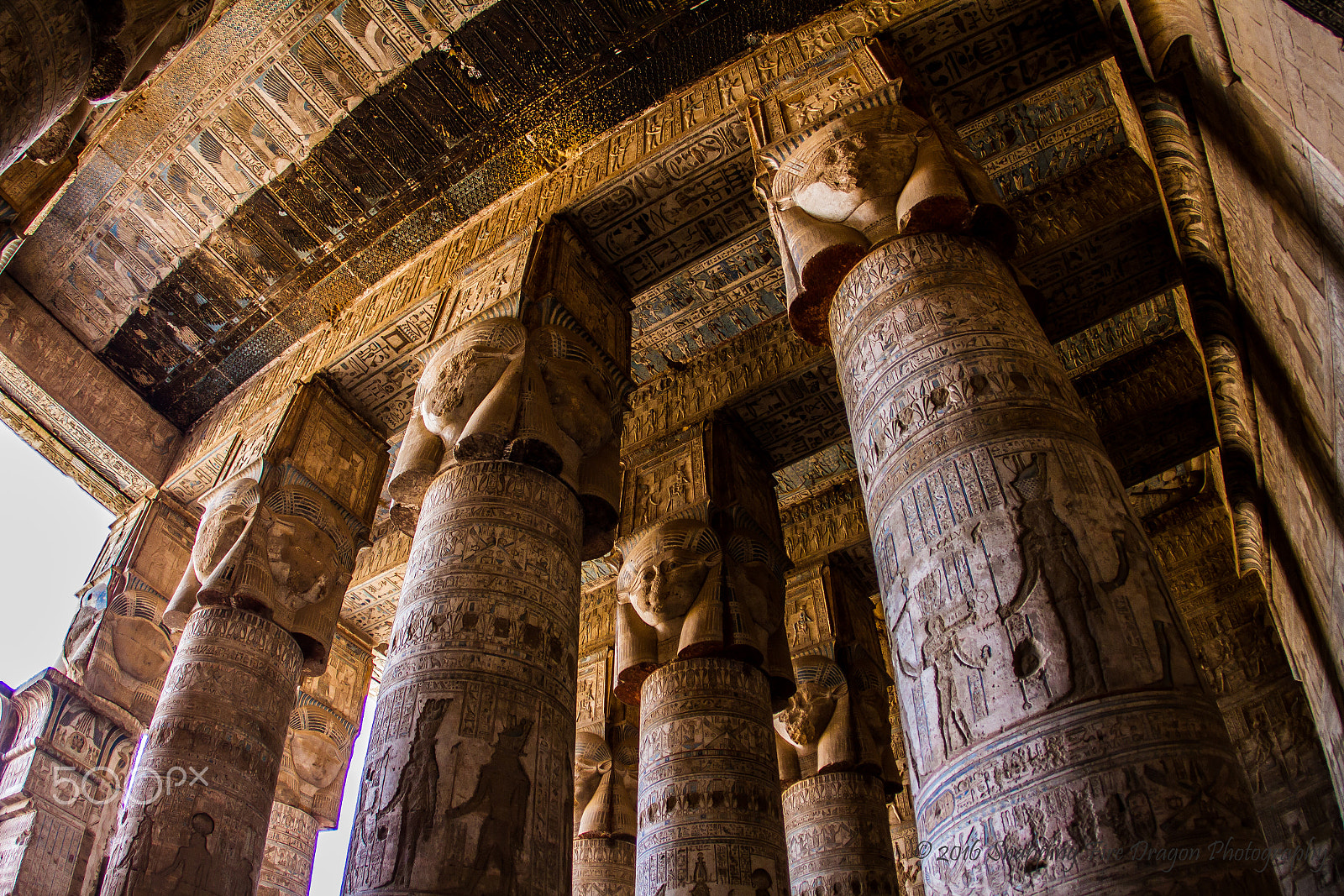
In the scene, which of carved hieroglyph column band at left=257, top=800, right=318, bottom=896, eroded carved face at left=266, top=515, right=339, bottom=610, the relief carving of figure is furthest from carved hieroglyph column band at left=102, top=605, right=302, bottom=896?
carved hieroglyph column band at left=257, top=800, right=318, bottom=896

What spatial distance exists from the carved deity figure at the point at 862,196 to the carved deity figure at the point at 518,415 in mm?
1441

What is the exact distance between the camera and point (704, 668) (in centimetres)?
562

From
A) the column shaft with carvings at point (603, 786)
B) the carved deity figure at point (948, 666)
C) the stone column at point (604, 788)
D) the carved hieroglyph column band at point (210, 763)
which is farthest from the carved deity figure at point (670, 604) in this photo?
the carved deity figure at point (948, 666)

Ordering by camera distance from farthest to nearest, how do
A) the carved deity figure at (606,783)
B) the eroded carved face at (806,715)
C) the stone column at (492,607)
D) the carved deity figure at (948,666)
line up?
the carved deity figure at (606,783), the eroded carved face at (806,715), the stone column at (492,607), the carved deity figure at (948,666)

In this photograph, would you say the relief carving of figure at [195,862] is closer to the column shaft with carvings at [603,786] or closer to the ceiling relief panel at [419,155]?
the column shaft with carvings at [603,786]

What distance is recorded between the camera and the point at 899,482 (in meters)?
2.88

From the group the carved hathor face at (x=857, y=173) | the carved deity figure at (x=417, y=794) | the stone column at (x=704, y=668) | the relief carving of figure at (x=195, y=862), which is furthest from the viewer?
the stone column at (x=704, y=668)

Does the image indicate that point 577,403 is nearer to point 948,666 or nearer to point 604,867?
point 948,666

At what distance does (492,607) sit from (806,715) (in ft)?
12.1

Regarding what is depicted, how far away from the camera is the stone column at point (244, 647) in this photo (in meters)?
4.65

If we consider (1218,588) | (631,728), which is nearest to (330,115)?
(631,728)

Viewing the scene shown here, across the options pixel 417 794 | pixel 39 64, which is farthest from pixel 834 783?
pixel 39 64

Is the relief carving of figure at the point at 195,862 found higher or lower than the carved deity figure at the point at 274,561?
lower

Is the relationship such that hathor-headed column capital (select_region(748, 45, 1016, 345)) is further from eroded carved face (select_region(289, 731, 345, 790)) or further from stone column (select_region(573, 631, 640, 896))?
eroded carved face (select_region(289, 731, 345, 790))
